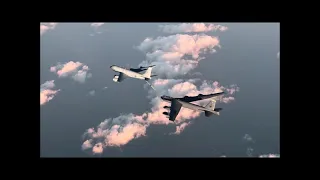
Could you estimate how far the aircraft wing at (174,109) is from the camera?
20148mm

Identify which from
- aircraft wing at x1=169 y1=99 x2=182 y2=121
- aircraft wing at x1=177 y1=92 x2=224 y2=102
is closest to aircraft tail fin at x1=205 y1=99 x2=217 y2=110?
aircraft wing at x1=177 y1=92 x2=224 y2=102

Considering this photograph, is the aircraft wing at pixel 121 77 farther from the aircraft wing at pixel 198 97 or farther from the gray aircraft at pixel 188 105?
the aircraft wing at pixel 198 97

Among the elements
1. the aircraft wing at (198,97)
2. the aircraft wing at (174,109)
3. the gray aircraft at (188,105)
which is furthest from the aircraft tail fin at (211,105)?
the aircraft wing at (174,109)

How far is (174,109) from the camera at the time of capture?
803 inches

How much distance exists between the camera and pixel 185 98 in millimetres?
20469

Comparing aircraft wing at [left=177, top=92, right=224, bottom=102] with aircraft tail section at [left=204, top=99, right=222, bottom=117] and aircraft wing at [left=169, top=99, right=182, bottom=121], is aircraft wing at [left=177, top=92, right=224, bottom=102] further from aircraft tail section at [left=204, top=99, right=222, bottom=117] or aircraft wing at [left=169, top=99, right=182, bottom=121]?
aircraft tail section at [left=204, top=99, right=222, bottom=117]

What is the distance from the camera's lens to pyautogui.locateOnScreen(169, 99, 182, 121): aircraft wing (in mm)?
20148

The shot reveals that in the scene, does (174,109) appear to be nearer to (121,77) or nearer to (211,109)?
(211,109)
